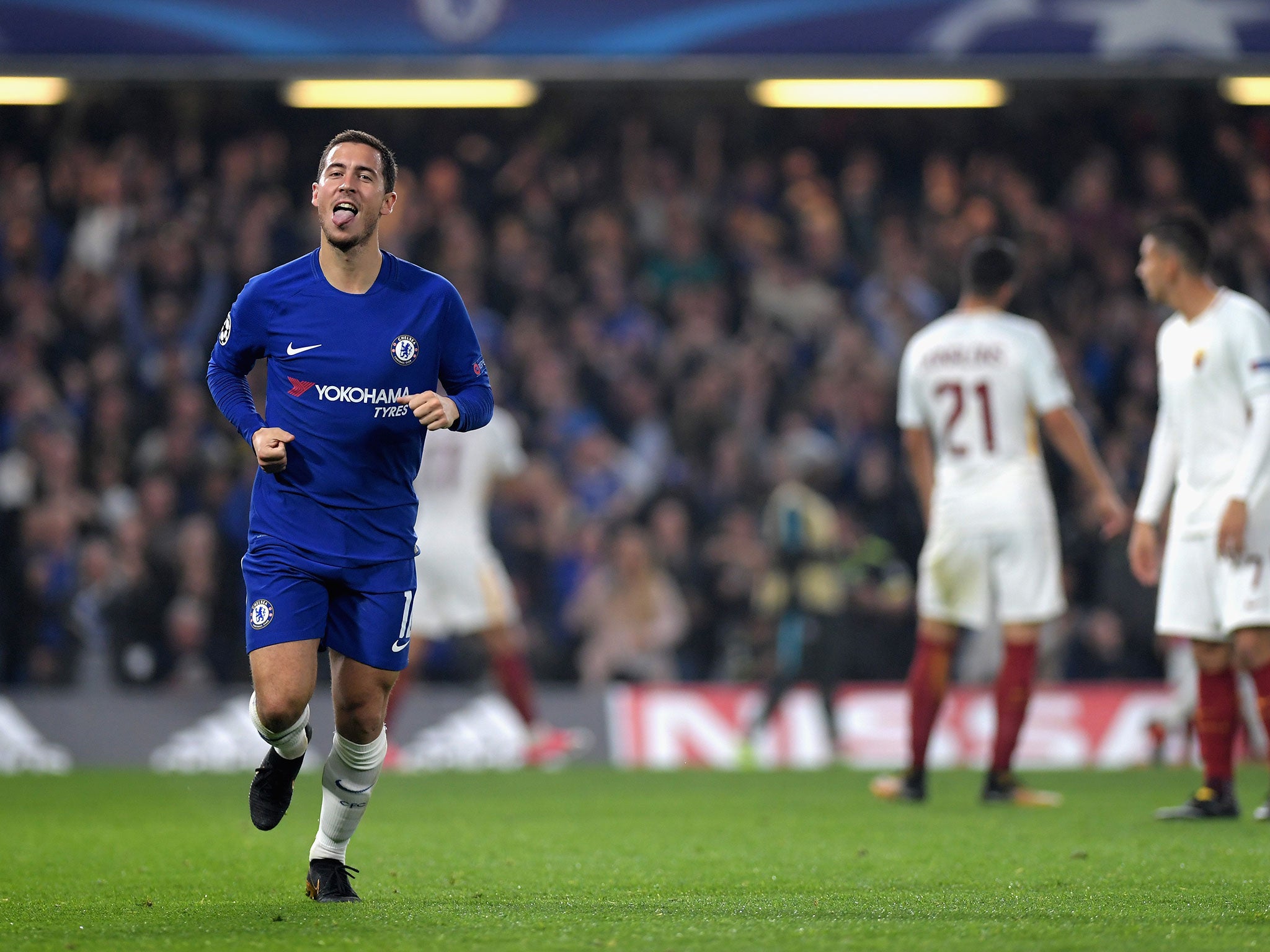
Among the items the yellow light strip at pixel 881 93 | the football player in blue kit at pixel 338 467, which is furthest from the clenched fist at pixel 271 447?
the yellow light strip at pixel 881 93

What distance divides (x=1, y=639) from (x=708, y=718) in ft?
18.6

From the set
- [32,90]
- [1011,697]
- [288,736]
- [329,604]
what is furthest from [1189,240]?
[32,90]

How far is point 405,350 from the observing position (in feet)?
15.4

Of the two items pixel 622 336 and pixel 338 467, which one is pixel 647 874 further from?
pixel 622 336

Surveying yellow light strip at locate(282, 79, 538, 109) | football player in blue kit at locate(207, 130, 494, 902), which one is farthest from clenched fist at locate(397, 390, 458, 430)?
Result: yellow light strip at locate(282, 79, 538, 109)

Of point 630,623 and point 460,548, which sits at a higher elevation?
point 460,548

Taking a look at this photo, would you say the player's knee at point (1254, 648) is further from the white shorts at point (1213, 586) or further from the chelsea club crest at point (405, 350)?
the chelsea club crest at point (405, 350)

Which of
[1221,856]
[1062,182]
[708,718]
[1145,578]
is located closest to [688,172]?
[1062,182]

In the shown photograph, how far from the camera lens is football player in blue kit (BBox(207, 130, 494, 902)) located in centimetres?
454

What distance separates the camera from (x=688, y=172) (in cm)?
1680

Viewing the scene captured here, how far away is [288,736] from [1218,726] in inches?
164

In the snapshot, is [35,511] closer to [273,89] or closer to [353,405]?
[273,89]

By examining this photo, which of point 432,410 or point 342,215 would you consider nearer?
point 432,410

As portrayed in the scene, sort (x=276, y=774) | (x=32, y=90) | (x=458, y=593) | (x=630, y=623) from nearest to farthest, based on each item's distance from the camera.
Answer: (x=276, y=774)
(x=458, y=593)
(x=630, y=623)
(x=32, y=90)
